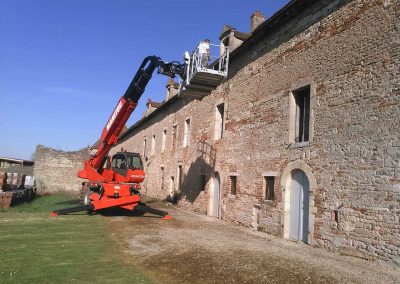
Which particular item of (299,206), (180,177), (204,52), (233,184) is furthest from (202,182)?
(204,52)

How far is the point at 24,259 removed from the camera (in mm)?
6883

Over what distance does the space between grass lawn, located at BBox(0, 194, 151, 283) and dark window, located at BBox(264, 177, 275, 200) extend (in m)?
5.28

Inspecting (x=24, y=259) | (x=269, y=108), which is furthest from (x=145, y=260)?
(x=269, y=108)

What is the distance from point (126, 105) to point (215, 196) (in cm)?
578

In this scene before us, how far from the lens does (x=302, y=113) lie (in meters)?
11.1

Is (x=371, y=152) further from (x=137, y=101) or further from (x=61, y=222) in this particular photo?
(x=61, y=222)

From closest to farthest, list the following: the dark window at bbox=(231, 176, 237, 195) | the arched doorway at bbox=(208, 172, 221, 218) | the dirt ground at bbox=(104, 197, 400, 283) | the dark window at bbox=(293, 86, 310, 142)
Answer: the dirt ground at bbox=(104, 197, 400, 283) < the dark window at bbox=(293, 86, 310, 142) < the dark window at bbox=(231, 176, 237, 195) < the arched doorway at bbox=(208, 172, 221, 218)

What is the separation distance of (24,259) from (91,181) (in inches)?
308

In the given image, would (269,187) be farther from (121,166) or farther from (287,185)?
(121,166)

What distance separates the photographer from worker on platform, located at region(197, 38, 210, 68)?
1109 cm

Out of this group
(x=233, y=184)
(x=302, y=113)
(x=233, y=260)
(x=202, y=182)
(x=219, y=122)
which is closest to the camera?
(x=233, y=260)

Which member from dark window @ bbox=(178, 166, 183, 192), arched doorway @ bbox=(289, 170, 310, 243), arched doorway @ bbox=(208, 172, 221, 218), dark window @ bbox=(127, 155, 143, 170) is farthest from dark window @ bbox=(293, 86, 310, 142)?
dark window @ bbox=(178, 166, 183, 192)

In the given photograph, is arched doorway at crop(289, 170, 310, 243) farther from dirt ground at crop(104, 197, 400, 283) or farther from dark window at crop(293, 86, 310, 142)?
dark window at crop(293, 86, 310, 142)

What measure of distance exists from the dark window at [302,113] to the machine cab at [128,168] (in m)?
6.25
